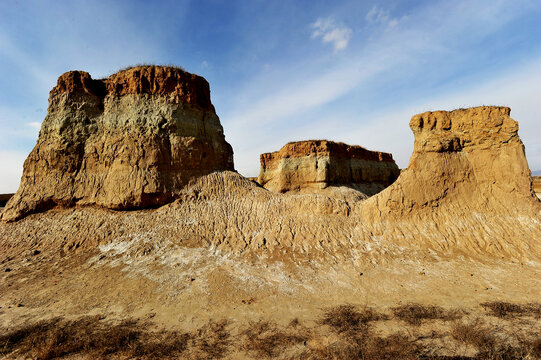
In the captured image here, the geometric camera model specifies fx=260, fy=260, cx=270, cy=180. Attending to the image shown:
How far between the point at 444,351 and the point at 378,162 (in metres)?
30.4

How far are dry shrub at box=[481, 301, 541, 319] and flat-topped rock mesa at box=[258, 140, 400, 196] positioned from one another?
2025 cm

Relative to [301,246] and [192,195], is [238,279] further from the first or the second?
[192,195]

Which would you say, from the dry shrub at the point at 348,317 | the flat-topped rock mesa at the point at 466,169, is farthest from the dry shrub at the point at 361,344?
the flat-topped rock mesa at the point at 466,169

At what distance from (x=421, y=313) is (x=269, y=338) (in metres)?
2.90

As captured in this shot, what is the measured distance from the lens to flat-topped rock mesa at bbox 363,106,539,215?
8.81 meters

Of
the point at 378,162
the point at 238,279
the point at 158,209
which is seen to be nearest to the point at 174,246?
the point at 158,209

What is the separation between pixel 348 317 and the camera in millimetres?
4902

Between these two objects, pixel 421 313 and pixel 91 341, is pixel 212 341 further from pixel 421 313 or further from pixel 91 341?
pixel 421 313

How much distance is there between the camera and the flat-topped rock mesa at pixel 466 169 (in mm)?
8812

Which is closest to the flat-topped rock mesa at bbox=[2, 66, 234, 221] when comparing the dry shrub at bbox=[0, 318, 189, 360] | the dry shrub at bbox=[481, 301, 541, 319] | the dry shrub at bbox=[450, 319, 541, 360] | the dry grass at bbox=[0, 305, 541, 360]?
the dry shrub at bbox=[0, 318, 189, 360]

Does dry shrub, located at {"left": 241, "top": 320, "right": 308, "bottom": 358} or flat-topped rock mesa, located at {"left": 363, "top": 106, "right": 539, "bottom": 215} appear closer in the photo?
dry shrub, located at {"left": 241, "top": 320, "right": 308, "bottom": 358}

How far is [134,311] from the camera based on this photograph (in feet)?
18.1

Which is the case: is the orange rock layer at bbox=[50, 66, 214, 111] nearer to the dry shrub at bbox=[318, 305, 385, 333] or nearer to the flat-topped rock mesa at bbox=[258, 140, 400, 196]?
the dry shrub at bbox=[318, 305, 385, 333]

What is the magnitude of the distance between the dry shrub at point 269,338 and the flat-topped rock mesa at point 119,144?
751cm
